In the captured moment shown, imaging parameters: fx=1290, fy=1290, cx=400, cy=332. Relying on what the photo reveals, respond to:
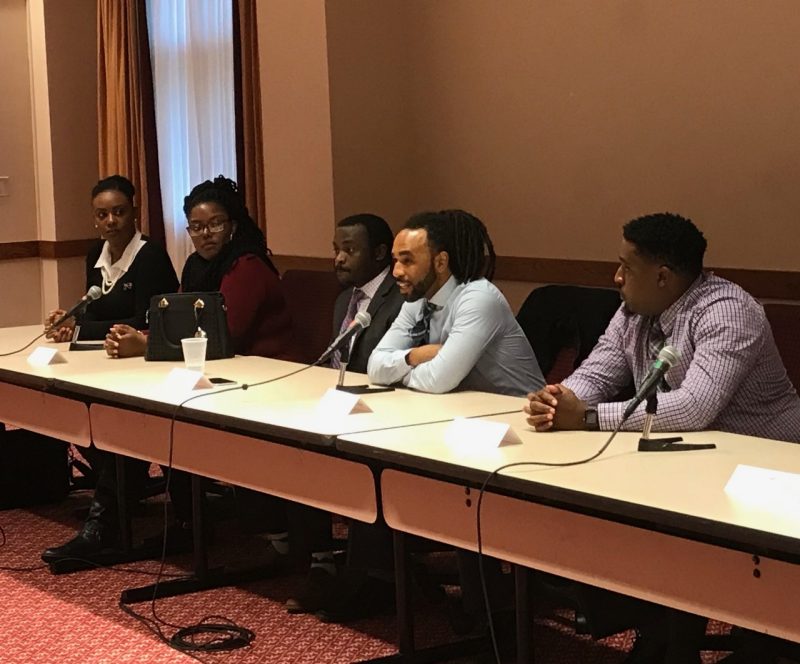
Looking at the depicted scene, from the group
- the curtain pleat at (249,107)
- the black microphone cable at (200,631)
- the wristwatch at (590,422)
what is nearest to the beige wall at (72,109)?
the curtain pleat at (249,107)

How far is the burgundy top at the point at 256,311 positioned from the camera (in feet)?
14.6

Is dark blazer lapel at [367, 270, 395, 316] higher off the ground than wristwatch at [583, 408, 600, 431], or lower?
higher

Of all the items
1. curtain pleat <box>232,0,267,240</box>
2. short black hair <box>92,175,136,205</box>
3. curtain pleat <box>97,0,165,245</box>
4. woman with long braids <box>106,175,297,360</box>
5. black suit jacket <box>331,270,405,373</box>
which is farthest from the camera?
curtain pleat <box>97,0,165,245</box>

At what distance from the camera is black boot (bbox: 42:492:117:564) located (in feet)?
13.7

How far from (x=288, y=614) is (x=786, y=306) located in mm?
1608

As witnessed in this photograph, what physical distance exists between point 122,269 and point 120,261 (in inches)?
1.5

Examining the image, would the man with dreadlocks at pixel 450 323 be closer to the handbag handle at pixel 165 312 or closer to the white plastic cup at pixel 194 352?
the white plastic cup at pixel 194 352

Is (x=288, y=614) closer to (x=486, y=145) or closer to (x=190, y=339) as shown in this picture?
Answer: (x=190, y=339)

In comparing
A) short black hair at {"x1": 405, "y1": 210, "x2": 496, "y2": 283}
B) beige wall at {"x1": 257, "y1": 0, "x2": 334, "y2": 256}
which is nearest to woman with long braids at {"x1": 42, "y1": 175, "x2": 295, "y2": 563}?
beige wall at {"x1": 257, "y1": 0, "x2": 334, "y2": 256}

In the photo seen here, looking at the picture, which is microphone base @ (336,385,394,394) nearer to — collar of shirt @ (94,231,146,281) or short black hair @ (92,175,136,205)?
collar of shirt @ (94,231,146,281)

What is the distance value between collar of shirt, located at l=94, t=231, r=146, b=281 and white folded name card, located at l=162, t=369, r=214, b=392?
138 cm

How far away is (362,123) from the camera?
18.0 ft

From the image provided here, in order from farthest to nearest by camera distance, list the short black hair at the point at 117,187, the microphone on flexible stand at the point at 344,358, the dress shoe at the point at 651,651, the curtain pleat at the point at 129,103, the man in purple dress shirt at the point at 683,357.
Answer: the curtain pleat at the point at 129,103, the short black hair at the point at 117,187, the microphone on flexible stand at the point at 344,358, the man in purple dress shirt at the point at 683,357, the dress shoe at the point at 651,651

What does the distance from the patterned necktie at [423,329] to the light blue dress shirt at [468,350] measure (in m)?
0.01
